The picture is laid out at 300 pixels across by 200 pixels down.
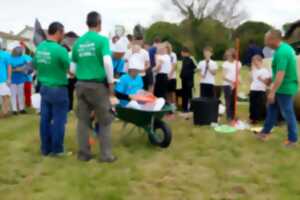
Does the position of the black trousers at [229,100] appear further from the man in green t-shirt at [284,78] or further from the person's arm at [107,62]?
the person's arm at [107,62]

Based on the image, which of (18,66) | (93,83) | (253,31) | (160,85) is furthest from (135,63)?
(253,31)

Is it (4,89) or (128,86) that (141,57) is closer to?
(128,86)

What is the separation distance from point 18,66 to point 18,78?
0.29 metres

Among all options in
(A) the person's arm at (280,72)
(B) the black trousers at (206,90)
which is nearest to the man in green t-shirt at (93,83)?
(A) the person's arm at (280,72)

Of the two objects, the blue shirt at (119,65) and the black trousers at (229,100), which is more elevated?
the blue shirt at (119,65)

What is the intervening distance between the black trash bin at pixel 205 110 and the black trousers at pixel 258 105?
3.03 feet

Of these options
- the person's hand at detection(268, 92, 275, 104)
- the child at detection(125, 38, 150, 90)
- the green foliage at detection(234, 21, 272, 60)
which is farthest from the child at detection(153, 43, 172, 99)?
the green foliage at detection(234, 21, 272, 60)

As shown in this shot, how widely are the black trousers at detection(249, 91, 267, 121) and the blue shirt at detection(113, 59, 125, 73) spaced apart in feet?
8.47

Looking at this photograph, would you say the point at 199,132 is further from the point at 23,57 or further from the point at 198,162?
the point at 23,57

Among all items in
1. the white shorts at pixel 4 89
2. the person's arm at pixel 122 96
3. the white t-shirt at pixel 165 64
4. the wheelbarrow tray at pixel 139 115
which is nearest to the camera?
the wheelbarrow tray at pixel 139 115

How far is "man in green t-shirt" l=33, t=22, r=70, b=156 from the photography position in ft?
22.6

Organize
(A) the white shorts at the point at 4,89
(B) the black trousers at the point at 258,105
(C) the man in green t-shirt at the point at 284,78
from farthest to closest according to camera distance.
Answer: (A) the white shorts at the point at 4,89 → (B) the black trousers at the point at 258,105 → (C) the man in green t-shirt at the point at 284,78

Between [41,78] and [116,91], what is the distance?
1247 millimetres

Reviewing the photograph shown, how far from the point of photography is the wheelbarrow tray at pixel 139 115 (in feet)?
23.9
